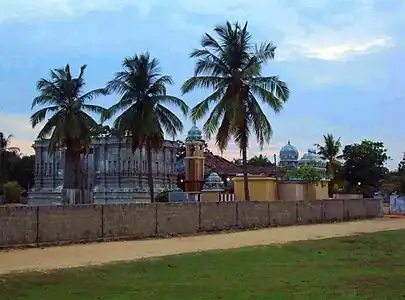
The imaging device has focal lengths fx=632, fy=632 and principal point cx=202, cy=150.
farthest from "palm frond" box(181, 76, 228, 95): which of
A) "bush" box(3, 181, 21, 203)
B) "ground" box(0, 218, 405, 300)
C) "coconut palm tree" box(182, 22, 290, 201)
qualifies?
"bush" box(3, 181, 21, 203)

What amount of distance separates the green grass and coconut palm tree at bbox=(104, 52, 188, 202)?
70.3 ft

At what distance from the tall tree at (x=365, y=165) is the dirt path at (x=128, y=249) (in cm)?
4063

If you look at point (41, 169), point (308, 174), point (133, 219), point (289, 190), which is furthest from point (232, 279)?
point (41, 169)

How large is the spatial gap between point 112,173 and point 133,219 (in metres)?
32.3

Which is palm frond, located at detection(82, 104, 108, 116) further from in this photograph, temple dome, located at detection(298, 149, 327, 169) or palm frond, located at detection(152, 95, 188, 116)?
temple dome, located at detection(298, 149, 327, 169)

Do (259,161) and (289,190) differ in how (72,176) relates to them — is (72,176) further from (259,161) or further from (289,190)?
(259,161)

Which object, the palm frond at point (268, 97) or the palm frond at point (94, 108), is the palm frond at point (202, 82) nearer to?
the palm frond at point (268, 97)

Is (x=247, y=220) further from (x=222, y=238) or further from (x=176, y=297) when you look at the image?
(x=176, y=297)

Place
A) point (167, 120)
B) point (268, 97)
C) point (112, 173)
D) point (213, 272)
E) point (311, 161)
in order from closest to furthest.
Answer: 1. point (213, 272)
2. point (268, 97)
3. point (167, 120)
4. point (311, 161)
5. point (112, 173)

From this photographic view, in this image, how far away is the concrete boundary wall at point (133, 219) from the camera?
73.6ft

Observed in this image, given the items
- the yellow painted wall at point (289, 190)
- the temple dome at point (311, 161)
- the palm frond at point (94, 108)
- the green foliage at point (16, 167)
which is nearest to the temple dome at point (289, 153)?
the temple dome at point (311, 161)

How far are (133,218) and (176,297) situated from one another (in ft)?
52.4

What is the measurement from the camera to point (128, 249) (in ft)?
72.1

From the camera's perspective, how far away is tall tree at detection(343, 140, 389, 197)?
70562 millimetres
